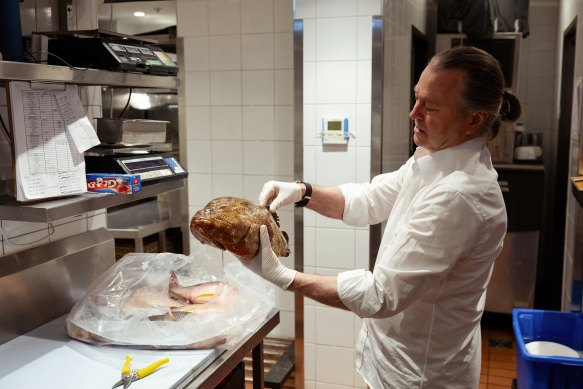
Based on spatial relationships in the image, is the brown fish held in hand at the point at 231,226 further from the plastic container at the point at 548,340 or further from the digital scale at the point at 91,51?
the plastic container at the point at 548,340

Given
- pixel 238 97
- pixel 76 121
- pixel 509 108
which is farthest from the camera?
pixel 238 97

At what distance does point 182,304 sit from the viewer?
1.91m

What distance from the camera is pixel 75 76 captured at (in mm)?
1658

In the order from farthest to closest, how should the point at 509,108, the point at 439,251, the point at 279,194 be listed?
the point at 279,194 < the point at 509,108 < the point at 439,251

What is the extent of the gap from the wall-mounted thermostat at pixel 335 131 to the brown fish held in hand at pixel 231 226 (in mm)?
1348

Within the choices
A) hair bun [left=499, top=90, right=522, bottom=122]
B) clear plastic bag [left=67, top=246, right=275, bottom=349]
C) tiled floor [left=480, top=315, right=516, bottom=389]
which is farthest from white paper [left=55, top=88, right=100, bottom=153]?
tiled floor [left=480, top=315, right=516, bottom=389]

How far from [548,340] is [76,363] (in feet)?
6.48

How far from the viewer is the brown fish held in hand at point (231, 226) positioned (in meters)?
1.59

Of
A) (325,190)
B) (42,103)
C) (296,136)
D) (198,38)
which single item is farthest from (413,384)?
(198,38)

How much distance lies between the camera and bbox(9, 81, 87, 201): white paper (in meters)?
1.63

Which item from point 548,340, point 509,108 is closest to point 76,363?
point 509,108

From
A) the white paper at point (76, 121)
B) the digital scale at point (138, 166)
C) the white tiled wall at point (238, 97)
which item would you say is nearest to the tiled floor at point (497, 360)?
the white tiled wall at point (238, 97)

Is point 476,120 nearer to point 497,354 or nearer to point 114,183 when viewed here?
point 114,183

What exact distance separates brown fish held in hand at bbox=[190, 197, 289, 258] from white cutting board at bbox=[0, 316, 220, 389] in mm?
358
